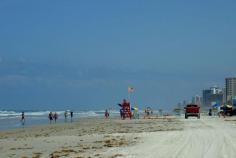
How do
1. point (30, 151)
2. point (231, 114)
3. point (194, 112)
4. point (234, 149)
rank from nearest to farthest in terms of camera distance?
point (234, 149) → point (30, 151) → point (194, 112) → point (231, 114)

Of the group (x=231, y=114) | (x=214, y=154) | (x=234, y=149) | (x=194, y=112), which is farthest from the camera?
(x=231, y=114)

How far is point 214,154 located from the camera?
16406 millimetres

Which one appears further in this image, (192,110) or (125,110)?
(125,110)

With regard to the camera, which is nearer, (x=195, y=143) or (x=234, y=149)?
(x=234, y=149)

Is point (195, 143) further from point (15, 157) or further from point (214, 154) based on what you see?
point (15, 157)

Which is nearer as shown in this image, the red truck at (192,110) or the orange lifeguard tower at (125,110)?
the orange lifeguard tower at (125,110)

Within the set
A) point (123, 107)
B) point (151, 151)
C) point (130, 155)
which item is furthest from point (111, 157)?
point (123, 107)

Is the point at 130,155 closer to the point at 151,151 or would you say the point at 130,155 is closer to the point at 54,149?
the point at 151,151

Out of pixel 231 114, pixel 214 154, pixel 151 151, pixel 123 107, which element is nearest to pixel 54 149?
pixel 151 151

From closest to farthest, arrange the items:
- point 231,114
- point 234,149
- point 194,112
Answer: point 234,149, point 194,112, point 231,114

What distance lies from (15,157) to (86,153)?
2540 millimetres

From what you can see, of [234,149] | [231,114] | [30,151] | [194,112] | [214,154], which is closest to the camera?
[214,154]

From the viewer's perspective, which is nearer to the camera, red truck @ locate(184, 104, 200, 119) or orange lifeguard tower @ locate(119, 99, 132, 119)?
orange lifeguard tower @ locate(119, 99, 132, 119)

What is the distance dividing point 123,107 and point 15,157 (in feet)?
162
